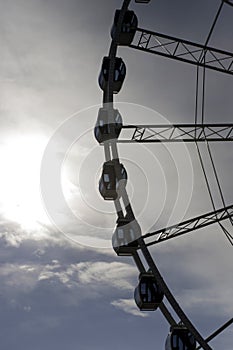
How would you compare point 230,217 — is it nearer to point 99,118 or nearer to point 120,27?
point 99,118

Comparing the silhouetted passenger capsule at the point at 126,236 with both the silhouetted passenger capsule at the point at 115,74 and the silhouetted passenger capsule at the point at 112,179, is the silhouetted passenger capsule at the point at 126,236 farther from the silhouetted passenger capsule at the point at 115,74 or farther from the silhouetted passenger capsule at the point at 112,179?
the silhouetted passenger capsule at the point at 115,74

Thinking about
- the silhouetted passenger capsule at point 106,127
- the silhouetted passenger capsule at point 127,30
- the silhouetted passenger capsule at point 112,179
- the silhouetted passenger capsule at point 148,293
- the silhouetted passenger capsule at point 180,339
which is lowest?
the silhouetted passenger capsule at point 180,339

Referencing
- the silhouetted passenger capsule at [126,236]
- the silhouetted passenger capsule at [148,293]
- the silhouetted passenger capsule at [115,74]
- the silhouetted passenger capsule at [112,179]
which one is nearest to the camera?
the silhouetted passenger capsule at [148,293]

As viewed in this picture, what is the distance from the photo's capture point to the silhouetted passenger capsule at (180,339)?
19.8 m

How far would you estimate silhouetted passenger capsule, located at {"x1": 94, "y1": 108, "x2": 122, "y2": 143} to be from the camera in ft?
73.8

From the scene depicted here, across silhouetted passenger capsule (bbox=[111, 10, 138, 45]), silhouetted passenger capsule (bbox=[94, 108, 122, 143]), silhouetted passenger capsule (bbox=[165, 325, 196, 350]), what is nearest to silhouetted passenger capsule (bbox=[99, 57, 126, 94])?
silhouetted passenger capsule (bbox=[94, 108, 122, 143])

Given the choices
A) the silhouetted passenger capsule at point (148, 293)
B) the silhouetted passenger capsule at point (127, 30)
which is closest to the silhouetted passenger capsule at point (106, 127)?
the silhouetted passenger capsule at point (127, 30)

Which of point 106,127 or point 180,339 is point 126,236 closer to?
point 180,339

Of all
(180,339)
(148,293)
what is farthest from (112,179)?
Result: (180,339)

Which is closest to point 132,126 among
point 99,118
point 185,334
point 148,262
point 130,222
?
point 99,118

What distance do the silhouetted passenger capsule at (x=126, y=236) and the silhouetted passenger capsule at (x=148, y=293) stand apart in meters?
0.97

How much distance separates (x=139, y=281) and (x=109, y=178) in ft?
12.3

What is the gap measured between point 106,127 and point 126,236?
4064mm

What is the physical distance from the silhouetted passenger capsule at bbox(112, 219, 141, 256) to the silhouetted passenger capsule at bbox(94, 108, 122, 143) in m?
3.13
